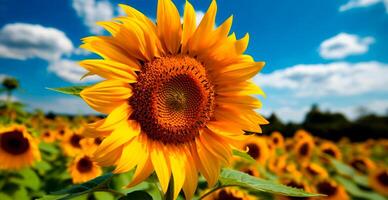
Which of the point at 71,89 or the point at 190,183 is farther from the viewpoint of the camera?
the point at 190,183

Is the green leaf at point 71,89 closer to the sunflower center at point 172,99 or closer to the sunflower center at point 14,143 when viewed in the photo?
the sunflower center at point 172,99

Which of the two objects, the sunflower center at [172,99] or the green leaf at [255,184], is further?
the sunflower center at [172,99]

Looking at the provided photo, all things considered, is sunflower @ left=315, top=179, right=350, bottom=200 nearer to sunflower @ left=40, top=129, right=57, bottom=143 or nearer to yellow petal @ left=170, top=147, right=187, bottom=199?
yellow petal @ left=170, top=147, right=187, bottom=199

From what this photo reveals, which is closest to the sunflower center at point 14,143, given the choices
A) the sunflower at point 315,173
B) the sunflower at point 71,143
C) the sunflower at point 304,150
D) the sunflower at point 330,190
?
the sunflower at point 71,143

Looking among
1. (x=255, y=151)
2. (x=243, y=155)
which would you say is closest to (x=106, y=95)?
(x=243, y=155)

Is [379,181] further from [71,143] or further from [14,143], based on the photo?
[14,143]

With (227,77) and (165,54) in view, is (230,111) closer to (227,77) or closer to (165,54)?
(227,77)
